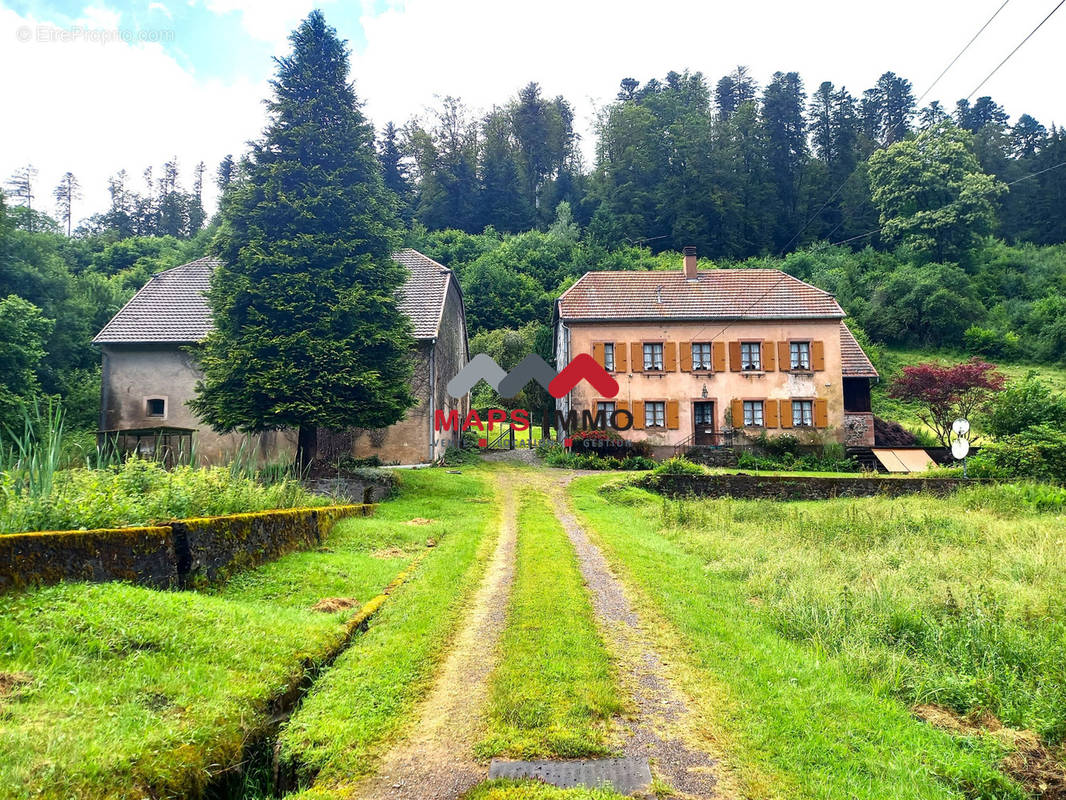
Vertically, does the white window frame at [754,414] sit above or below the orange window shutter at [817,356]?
below

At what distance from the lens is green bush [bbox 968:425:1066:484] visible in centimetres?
1783

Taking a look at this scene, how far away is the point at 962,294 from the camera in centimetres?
4259

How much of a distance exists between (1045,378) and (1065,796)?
1629 inches

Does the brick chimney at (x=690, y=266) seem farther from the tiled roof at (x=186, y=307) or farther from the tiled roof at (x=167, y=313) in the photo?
the tiled roof at (x=167, y=313)

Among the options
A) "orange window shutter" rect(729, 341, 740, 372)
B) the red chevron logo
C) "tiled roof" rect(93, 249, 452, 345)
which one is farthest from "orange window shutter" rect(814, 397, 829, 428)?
"tiled roof" rect(93, 249, 452, 345)

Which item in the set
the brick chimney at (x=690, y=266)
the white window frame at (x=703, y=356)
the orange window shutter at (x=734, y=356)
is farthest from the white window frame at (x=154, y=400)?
the brick chimney at (x=690, y=266)

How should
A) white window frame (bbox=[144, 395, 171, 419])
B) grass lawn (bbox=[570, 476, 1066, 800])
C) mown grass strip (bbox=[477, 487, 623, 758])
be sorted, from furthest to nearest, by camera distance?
white window frame (bbox=[144, 395, 171, 419]) < mown grass strip (bbox=[477, 487, 623, 758]) < grass lawn (bbox=[570, 476, 1066, 800])

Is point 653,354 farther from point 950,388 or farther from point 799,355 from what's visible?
point 950,388

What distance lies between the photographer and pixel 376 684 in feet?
15.0

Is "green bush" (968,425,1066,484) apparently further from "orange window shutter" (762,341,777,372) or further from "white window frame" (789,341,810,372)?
"orange window shutter" (762,341,777,372)

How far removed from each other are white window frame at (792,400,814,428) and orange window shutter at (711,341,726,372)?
360 cm

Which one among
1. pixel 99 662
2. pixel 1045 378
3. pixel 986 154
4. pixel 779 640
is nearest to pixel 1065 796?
pixel 779 640

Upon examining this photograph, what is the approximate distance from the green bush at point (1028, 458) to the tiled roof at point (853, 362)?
8.33 m

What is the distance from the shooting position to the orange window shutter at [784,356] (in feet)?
87.1
